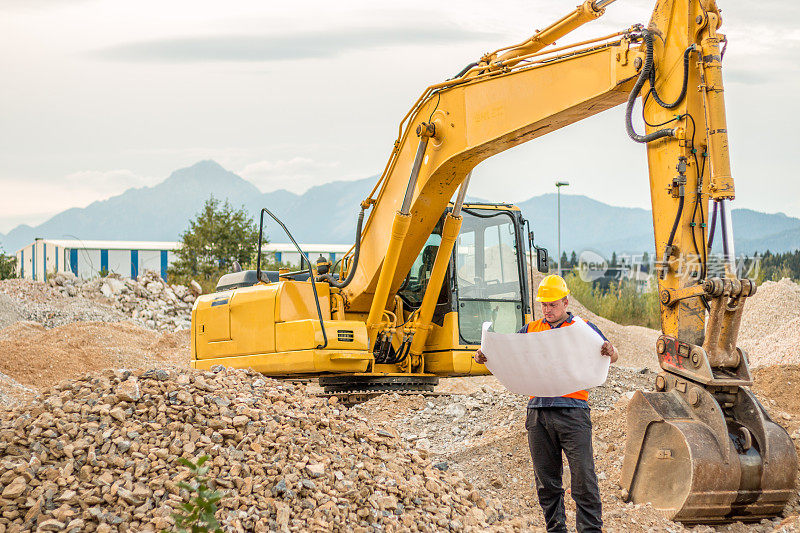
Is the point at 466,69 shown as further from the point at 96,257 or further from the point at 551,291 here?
the point at 96,257

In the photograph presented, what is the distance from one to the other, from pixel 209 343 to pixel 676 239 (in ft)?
19.0

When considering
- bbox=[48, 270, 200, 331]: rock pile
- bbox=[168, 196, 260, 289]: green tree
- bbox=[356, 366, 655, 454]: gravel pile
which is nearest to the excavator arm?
bbox=[356, 366, 655, 454]: gravel pile

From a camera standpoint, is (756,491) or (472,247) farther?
(472,247)

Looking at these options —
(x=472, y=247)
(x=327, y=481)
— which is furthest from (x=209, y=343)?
(x=327, y=481)

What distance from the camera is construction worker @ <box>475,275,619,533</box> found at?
190 inches

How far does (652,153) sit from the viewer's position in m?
5.81

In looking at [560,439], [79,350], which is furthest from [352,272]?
[79,350]

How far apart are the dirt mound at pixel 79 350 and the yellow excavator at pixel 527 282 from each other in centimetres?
602

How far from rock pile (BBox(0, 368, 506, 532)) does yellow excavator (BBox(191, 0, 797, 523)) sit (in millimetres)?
1610

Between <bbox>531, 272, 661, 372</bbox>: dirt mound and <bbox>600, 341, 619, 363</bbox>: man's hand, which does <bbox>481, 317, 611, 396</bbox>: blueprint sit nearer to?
<bbox>600, 341, 619, 363</bbox>: man's hand

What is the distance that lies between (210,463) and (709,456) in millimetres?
3239

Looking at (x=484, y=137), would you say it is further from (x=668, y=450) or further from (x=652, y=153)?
(x=668, y=450)

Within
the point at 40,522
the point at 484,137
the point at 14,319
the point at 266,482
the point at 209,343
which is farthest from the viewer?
the point at 14,319

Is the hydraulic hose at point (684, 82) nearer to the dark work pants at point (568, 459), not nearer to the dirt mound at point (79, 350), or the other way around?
the dark work pants at point (568, 459)
